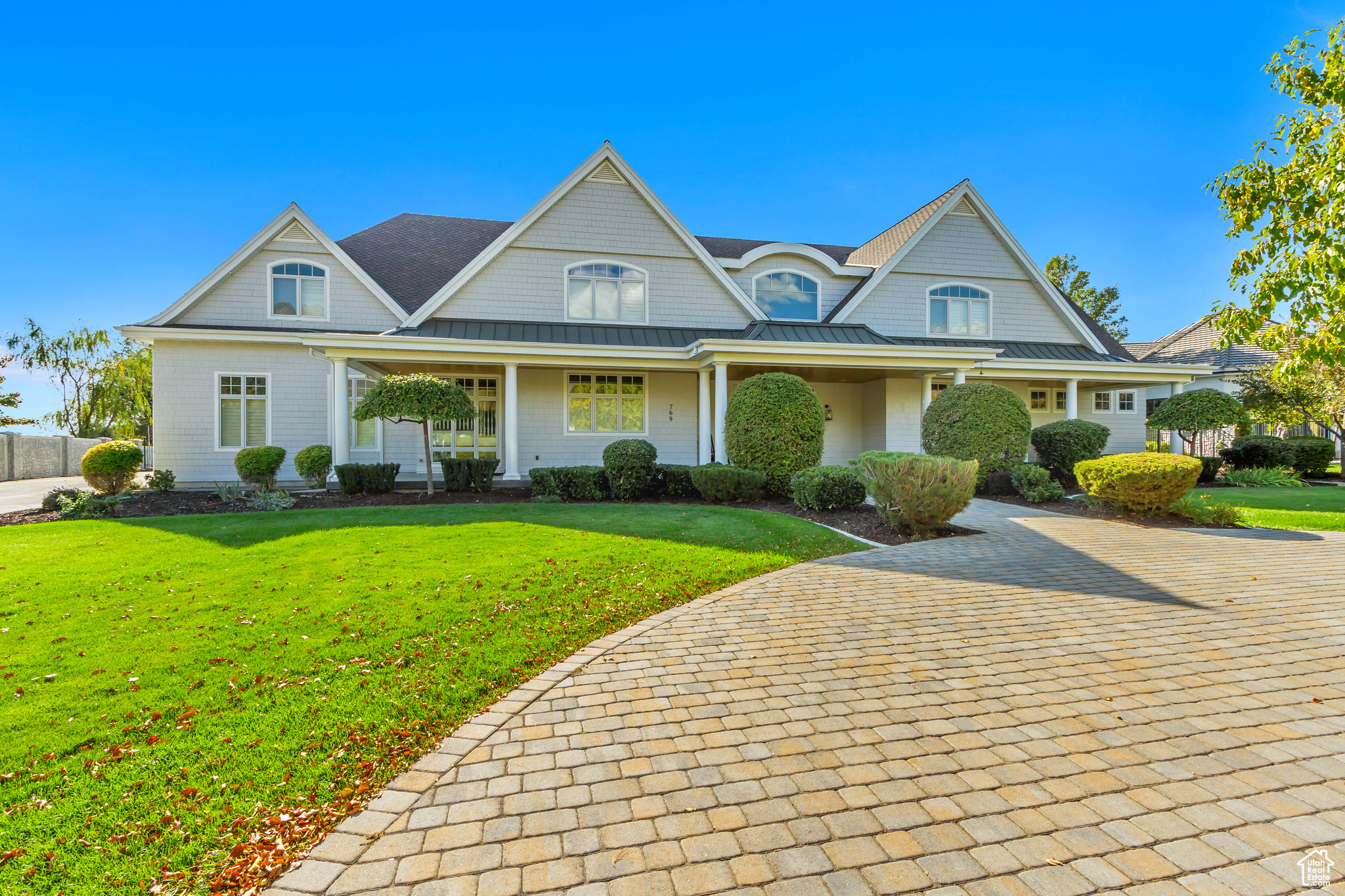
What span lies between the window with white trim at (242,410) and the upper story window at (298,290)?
189 centimetres

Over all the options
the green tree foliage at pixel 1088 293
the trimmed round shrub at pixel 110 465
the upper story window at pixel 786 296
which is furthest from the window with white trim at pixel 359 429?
the green tree foliage at pixel 1088 293

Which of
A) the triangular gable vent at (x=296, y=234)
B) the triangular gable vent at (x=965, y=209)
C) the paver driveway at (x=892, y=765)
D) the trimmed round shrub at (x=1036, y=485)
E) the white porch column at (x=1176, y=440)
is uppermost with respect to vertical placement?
the triangular gable vent at (x=965, y=209)

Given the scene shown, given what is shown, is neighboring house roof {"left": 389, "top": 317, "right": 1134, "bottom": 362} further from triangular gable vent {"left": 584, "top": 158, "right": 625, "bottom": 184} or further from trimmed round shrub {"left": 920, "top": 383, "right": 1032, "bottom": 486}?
triangular gable vent {"left": 584, "top": 158, "right": 625, "bottom": 184}

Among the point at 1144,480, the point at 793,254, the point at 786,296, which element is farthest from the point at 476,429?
the point at 1144,480

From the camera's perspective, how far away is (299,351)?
49.7 feet

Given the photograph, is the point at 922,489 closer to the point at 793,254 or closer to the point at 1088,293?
Answer: the point at 793,254

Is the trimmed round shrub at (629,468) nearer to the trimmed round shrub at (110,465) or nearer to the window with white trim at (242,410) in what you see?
the window with white trim at (242,410)

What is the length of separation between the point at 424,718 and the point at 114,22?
1369 cm

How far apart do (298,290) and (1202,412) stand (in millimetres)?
23729

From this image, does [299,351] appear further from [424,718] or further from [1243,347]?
[1243,347]

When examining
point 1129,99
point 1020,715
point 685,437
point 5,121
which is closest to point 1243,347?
point 1129,99

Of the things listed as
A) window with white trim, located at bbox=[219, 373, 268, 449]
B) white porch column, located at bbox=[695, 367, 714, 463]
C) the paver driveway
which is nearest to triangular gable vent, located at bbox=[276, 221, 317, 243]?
window with white trim, located at bbox=[219, 373, 268, 449]

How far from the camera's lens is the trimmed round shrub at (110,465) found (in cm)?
1212

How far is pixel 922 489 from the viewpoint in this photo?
8266mm
